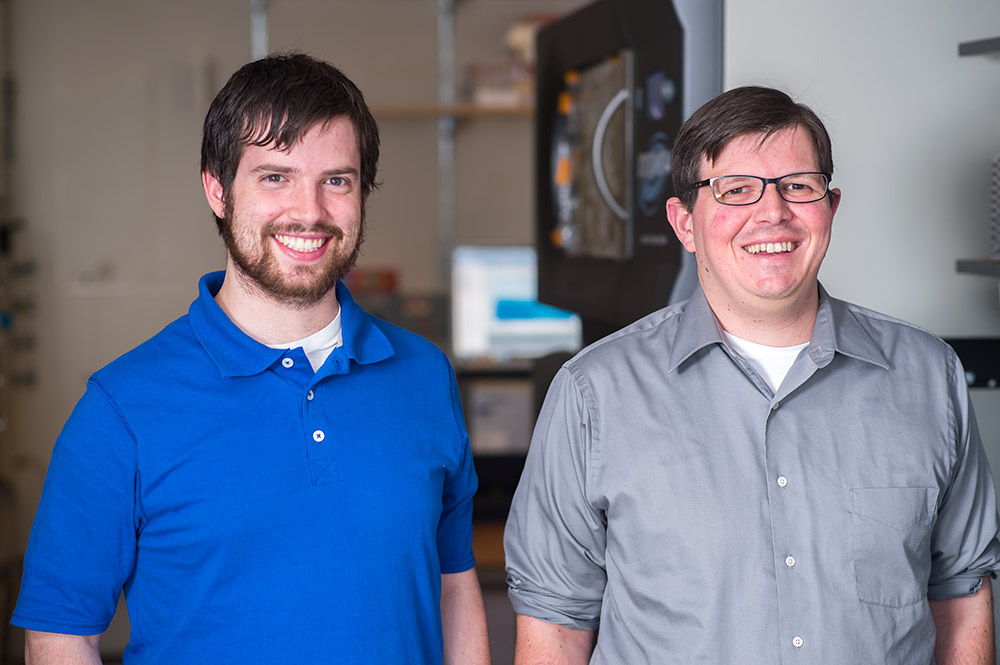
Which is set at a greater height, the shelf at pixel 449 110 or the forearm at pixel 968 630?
the shelf at pixel 449 110

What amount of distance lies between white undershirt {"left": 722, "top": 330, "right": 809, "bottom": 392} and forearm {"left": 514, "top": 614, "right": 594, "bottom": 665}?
406 mm

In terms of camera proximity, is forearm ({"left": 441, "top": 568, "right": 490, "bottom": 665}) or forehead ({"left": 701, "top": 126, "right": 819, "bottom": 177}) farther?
forearm ({"left": 441, "top": 568, "right": 490, "bottom": 665})

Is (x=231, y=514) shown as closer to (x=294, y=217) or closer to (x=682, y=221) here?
(x=294, y=217)

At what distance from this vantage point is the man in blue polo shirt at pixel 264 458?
1109mm

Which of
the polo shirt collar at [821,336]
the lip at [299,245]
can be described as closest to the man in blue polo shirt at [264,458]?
the lip at [299,245]

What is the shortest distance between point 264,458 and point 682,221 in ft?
1.97

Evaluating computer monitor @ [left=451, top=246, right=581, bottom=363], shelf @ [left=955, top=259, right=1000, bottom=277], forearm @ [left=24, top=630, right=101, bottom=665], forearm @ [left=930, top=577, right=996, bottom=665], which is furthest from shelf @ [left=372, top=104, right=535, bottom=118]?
forearm @ [left=24, top=630, right=101, bottom=665]

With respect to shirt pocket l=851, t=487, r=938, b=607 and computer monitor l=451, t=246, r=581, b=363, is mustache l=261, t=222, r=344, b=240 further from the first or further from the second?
computer monitor l=451, t=246, r=581, b=363

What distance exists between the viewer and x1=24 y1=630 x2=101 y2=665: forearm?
1105 mm

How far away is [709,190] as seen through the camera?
48.6 inches

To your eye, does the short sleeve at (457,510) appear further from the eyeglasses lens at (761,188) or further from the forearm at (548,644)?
the eyeglasses lens at (761,188)

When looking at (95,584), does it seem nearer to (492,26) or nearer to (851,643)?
(851,643)

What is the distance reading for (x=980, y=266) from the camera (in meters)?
1.55

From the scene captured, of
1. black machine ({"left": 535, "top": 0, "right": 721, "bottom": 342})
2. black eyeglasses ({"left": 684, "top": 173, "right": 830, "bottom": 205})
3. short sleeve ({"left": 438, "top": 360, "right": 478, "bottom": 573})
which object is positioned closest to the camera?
black eyeglasses ({"left": 684, "top": 173, "right": 830, "bottom": 205})
